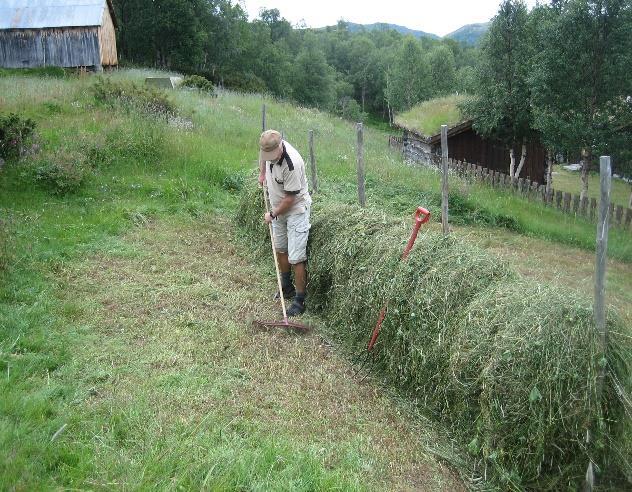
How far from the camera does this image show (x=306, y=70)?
2343 inches

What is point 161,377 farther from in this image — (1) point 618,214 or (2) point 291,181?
(1) point 618,214

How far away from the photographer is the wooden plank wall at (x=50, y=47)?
24.1 metres

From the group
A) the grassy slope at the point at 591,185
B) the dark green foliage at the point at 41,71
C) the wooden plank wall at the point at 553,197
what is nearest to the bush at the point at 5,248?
the wooden plank wall at the point at 553,197

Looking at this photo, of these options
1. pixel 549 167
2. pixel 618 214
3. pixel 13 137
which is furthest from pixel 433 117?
pixel 13 137

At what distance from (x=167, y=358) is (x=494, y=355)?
2.72m

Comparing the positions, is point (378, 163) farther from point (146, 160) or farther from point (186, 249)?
point (186, 249)

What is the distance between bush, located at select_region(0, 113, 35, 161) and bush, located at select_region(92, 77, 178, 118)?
385 centimetres

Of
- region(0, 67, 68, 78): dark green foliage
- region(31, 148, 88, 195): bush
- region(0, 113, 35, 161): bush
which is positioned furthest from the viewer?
region(0, 67, 68, 78): dark green foliage

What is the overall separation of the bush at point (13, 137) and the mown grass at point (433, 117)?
1319cm

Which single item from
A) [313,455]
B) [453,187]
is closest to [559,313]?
[313,455]

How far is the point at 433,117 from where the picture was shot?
21016 mm

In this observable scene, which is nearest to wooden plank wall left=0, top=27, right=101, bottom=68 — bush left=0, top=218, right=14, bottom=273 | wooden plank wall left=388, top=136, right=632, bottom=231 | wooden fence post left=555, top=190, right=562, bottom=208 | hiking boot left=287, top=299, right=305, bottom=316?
wooden plank wall left=388, top=136, right=632, bottom=231

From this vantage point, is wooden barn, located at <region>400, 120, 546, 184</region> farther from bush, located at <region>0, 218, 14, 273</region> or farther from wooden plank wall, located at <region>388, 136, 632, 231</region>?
bush, located at <region>0, 218, 14, 273</region>

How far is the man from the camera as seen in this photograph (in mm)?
5766
